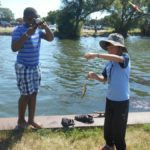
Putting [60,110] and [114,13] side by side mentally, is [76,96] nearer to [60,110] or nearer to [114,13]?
[60,110]

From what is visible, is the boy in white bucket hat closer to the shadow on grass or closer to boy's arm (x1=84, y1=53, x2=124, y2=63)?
boy's arm (x1=84, y1=53, x2=124, y2=63)

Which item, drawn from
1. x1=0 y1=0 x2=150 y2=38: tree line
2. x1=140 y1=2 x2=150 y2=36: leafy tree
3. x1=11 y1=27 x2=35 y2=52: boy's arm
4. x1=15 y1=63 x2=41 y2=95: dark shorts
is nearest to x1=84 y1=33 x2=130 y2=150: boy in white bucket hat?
x1=11 y1=27 x2=35 y2=52: boy's arm

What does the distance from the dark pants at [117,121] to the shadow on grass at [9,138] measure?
1625 millimetres

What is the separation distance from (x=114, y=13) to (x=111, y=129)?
241ft

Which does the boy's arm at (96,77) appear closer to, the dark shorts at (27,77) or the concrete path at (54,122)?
the dark shorts at (27,77)

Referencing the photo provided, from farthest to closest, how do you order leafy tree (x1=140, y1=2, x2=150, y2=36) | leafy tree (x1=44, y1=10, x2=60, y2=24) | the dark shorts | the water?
leafy tree (x1=140, y1=2, x2=150, y2=36), leafy tree (x1=44, y1=10, x2=60, y2=24), the water, the dark shorts

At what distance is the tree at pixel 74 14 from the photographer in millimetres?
66938

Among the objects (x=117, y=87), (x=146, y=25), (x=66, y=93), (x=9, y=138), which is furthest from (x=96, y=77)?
(x=146, y=25)

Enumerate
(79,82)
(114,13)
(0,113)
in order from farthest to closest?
(114,13) < (79,82) < (0,113)

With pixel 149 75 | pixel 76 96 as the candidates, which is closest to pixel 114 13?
pixel 149 75

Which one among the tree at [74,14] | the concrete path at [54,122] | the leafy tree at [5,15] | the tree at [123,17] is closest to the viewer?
the concrete path at [54,122]

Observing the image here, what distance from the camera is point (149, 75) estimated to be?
20.4m

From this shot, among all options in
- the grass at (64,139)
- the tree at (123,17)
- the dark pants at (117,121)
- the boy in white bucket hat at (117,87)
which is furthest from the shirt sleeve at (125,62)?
the tree at (123,17)

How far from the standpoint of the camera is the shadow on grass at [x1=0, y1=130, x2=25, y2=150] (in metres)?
6.43
